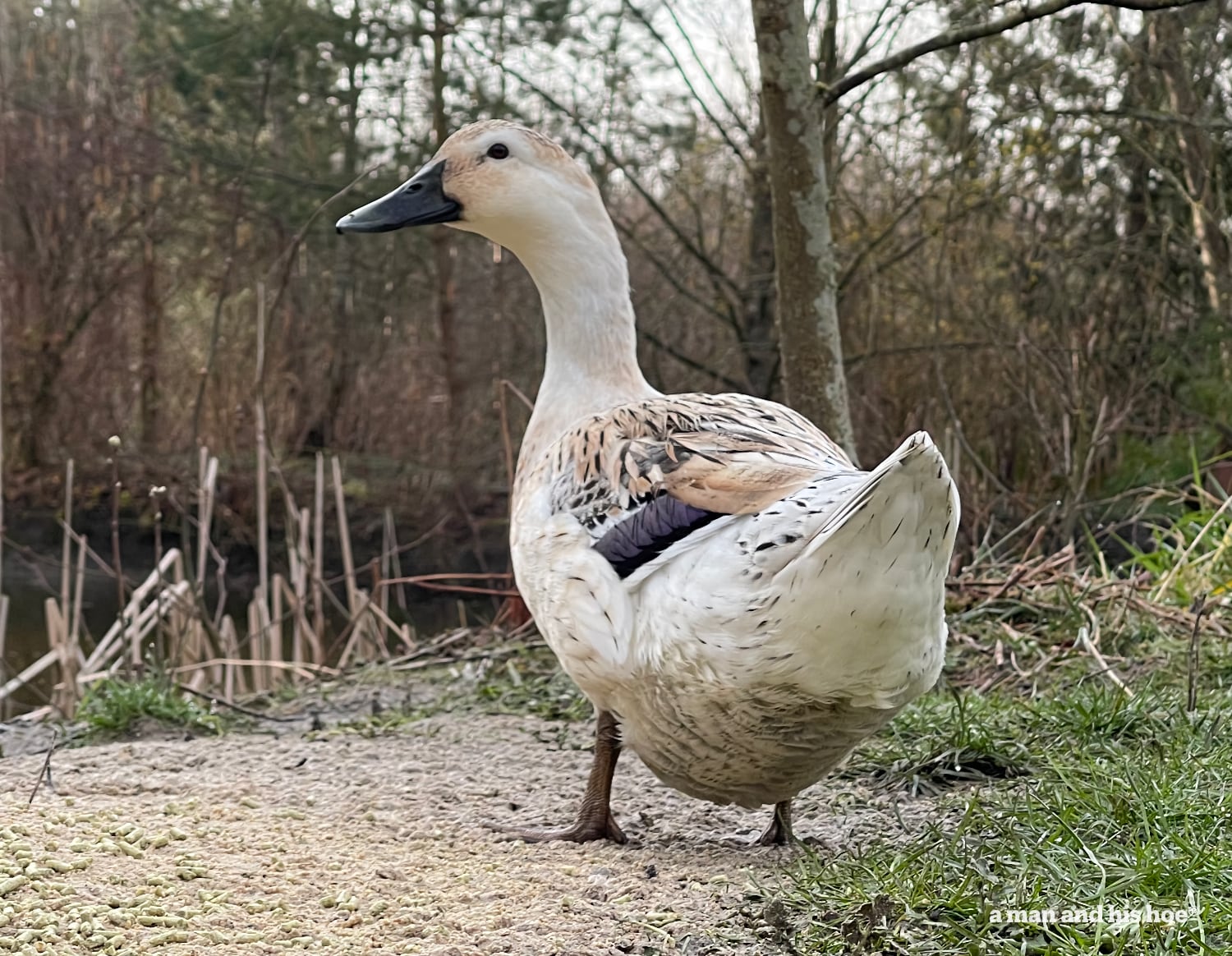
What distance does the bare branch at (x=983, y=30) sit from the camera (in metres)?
3.69

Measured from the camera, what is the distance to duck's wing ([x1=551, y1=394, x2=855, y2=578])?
8.43 ft

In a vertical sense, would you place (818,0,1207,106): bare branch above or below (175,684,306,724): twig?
above

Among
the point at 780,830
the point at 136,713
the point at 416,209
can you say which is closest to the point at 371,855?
the point at 780,830

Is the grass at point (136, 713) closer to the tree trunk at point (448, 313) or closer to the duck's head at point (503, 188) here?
the duck's head at point (503, 188)

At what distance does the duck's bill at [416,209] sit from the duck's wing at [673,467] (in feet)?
2.67

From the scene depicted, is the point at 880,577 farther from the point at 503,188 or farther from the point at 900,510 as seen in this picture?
the point at 503,188

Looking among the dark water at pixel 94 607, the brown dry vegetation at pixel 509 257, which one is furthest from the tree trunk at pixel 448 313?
the dark water at pixel 94 607

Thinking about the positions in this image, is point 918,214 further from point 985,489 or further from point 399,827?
point 399,827

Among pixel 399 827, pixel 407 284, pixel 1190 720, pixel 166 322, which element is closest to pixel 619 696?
pixel 399 827

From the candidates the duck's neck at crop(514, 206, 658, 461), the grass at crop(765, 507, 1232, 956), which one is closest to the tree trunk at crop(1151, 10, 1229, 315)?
the grass at crop(765, 507, 1232, 956)

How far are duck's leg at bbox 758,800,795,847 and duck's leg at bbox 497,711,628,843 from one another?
1.16ft

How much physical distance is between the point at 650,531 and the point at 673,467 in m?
0.17

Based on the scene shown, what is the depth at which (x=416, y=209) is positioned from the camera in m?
3.57

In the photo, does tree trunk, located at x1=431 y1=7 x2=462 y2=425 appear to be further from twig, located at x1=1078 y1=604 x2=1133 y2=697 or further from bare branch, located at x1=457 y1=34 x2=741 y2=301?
twig, located at x1=1078 y1=604 x2=1133 y2=697
